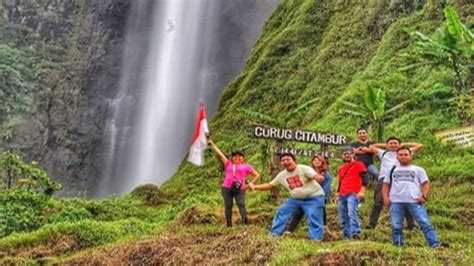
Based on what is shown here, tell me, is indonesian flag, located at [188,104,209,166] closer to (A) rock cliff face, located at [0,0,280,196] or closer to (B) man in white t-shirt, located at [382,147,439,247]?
(B) man in white t-shirt, located at [382,147,439,247]

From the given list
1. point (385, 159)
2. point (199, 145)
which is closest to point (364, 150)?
point (385, 159)

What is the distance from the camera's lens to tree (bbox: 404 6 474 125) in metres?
12.6

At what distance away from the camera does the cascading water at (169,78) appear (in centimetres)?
3381

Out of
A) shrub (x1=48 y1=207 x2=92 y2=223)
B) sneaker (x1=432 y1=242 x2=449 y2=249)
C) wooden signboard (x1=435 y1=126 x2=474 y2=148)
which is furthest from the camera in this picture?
shrub (x1=48 y1=207 x2=92 y2=223)

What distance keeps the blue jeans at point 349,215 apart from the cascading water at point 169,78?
24.2 metres

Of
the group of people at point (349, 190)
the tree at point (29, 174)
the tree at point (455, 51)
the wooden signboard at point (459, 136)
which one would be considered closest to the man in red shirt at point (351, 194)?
the group of people at point (349, 190)

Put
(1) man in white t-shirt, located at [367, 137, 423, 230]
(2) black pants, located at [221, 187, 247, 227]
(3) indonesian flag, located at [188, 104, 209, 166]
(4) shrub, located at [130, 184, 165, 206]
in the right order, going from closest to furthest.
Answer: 1. (1) man in white t-shirt, located at [367, 137, 423, 230]
2. (3) indonesian flag, located at [188, 104, 209, 166]
3. (2) black pants, located at [221, 187, 247, 227]
4. (4) shrub, located at [130, 184, 165, 206]

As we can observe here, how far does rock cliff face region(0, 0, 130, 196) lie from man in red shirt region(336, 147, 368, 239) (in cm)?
2740

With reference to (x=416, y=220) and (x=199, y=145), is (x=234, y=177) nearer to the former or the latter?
(x=199, y=145)

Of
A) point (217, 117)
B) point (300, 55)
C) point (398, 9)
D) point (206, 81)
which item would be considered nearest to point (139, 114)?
point (206, 81)

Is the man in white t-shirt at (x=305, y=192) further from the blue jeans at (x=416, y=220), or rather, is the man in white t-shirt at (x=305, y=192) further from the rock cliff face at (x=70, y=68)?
the rock cliff face at (x=70, y=68)

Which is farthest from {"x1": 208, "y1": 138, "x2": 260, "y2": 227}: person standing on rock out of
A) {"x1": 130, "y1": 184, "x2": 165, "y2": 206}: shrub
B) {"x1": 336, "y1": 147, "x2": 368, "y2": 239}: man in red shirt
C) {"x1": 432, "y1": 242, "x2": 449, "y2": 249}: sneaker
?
{"x1": 130, "y1": 184, "x2": 165, "y2": 206}: shrub

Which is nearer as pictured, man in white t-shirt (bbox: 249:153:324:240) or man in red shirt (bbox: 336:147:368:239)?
man in white t-shirt (bbox: 249:153:324:240)

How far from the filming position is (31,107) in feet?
123
